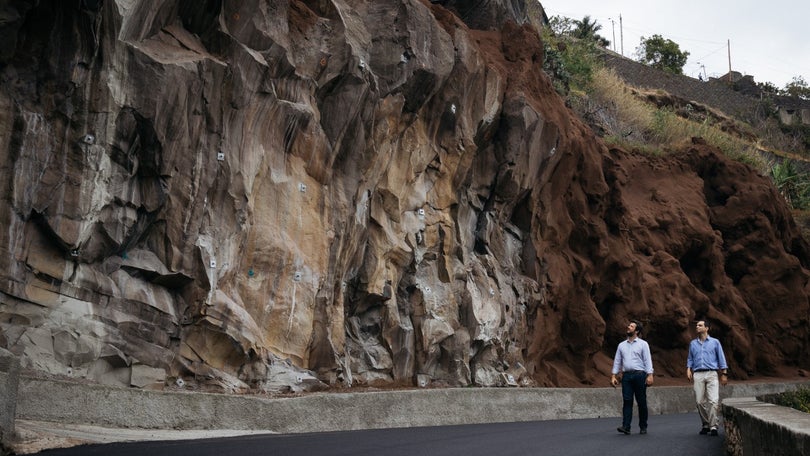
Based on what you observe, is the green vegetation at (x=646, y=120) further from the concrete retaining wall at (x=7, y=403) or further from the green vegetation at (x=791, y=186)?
the concrete retaining wall at (x=7, y=403)

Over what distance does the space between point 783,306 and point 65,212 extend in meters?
27.8

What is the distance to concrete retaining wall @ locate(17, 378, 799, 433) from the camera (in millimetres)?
9820

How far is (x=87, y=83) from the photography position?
12203 mm

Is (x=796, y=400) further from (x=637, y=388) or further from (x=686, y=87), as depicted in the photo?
(x=686, y=87)

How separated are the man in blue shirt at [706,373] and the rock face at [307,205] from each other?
5.69m

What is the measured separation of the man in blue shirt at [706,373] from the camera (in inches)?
552

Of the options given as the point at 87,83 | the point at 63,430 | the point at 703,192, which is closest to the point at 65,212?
the point at 87,83

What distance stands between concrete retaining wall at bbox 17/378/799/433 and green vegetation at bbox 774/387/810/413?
5.19 m

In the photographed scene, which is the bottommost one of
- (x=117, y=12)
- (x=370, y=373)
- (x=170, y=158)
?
(x=370, y=373)

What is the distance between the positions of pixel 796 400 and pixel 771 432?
18.4 ft

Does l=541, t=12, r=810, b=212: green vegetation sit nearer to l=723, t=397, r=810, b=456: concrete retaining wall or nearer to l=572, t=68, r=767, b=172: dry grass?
l=572, t=68, r=767, b=172: dry grass

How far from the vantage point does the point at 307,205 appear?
16156 mm

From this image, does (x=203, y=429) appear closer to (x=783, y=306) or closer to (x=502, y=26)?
(x=502, y=26)

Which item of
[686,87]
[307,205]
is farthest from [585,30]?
[307,205]
